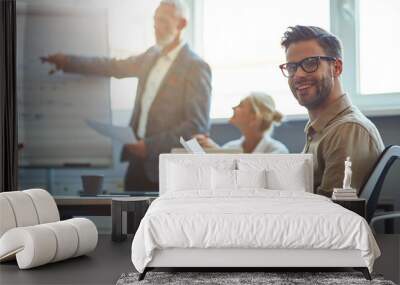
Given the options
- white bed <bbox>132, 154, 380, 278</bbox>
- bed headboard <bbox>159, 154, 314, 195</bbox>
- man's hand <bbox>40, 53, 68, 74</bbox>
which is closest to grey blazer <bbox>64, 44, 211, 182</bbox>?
man's hand <bbox>40, 53, 68, 74</bbox>

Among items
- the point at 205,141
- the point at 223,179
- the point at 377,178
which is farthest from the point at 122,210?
the point at 377,178

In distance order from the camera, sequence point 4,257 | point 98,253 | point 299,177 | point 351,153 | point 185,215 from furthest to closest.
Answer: point 351,153
point 299,177
point 98,253
point 4,257
point 185,215

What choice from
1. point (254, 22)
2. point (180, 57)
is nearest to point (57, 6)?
point (180, 57)

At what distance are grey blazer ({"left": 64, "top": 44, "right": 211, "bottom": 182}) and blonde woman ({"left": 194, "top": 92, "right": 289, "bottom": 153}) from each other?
26 cm

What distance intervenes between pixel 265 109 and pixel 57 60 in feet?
8.15

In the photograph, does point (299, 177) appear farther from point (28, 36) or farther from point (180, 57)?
point (28, 36)

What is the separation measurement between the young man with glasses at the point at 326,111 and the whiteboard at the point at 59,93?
2.19 m

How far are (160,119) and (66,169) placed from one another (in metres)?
1.25

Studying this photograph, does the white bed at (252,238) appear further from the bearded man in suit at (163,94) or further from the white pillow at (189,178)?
the bearded man in suit at (163,94)

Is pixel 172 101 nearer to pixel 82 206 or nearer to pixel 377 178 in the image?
pixel 82 206

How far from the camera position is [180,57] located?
7.27 meters

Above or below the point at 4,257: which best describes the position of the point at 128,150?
above

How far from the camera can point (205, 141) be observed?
7.19 m

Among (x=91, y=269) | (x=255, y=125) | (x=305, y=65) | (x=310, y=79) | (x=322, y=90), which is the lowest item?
(x=91, y=269)
